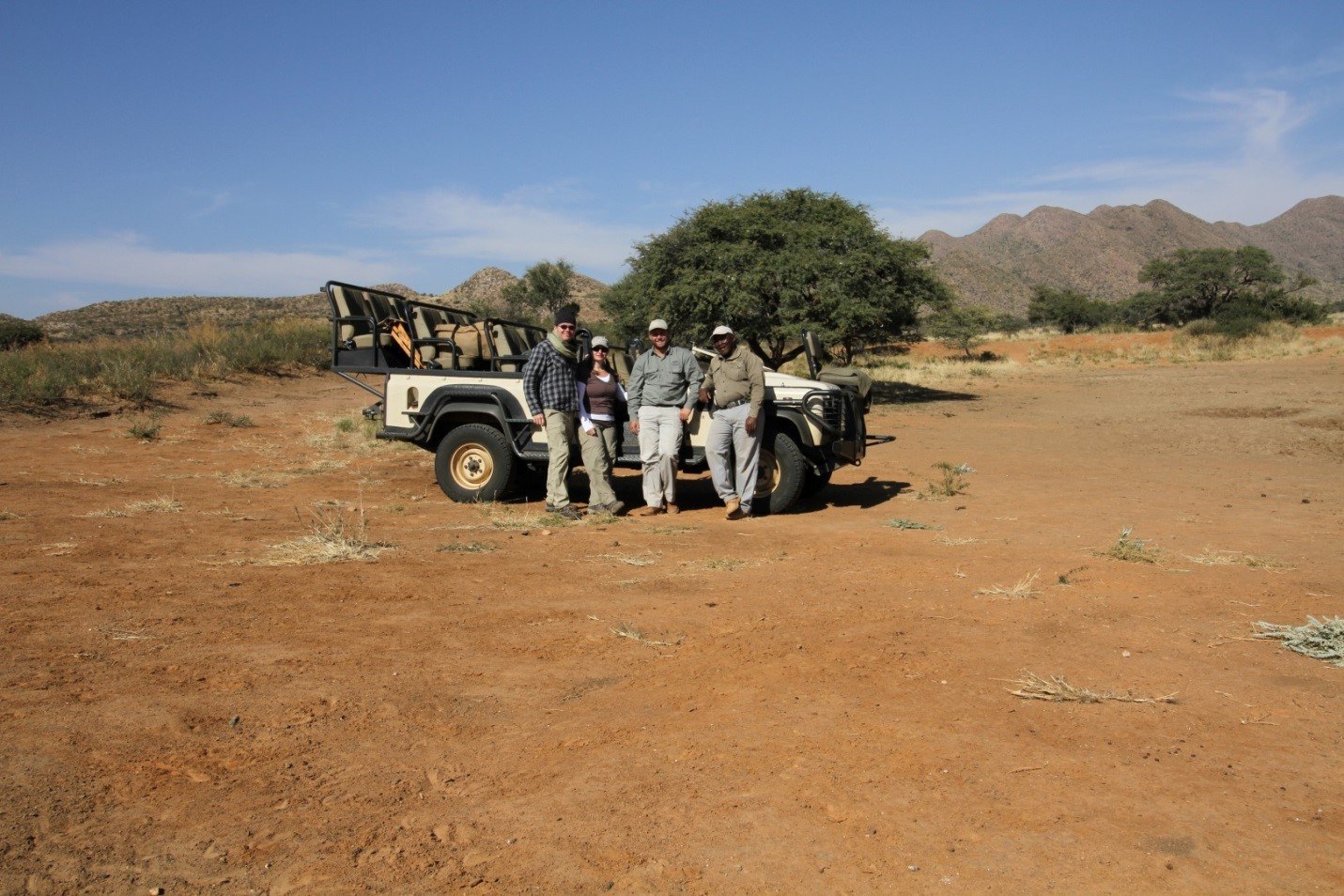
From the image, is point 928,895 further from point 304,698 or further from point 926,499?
point 926,499

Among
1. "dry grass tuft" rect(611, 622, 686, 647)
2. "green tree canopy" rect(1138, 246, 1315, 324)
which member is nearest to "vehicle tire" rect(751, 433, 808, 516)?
"dry grass tuft" rect(611, 622, 686, 647)

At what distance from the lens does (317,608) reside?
5824 mm

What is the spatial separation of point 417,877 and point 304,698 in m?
1.62

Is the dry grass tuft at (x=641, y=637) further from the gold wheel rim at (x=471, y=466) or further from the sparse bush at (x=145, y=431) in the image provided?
the sparse bush at (x=145, y=431)

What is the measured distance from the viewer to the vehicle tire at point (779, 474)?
32.2 feet

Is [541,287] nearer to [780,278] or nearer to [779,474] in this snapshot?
[780,278]

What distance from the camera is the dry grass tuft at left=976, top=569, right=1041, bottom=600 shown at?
20.1ft

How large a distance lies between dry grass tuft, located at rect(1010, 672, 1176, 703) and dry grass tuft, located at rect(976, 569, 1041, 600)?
5.45 ft

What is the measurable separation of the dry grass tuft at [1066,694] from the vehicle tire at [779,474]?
5.37m

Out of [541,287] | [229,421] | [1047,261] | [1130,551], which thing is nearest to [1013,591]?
[1130,551]

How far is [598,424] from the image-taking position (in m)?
9.78

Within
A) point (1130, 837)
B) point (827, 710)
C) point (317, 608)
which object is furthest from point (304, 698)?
point (1130, 837)

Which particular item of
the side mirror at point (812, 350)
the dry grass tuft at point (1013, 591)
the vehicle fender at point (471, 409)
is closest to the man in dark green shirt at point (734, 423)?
the side mirror at point (812, 350)

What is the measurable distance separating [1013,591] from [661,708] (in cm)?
283
